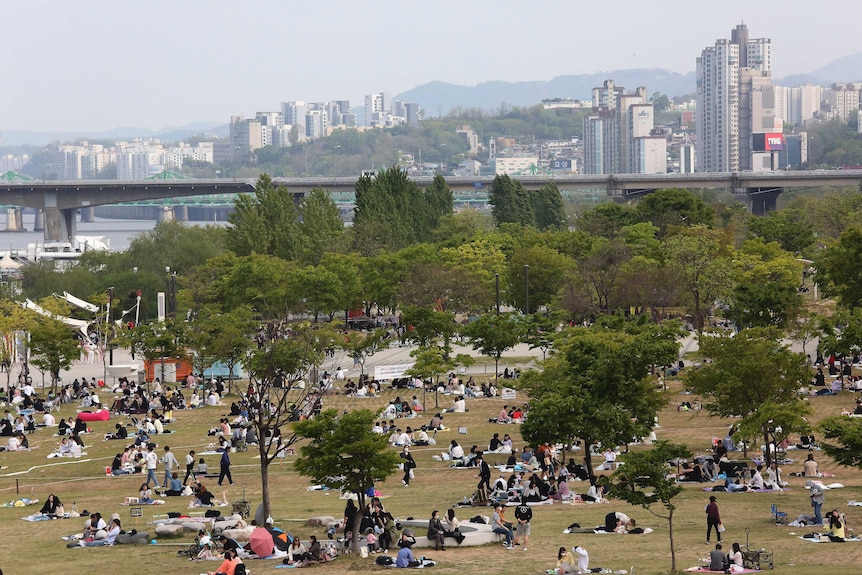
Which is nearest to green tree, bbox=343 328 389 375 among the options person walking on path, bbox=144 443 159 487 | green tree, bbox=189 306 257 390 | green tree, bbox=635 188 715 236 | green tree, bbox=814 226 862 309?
green tree, bbox=189 306 257 390

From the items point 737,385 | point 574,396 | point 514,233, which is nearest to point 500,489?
point 574,396

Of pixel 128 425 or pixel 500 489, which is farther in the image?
pixel 128 425

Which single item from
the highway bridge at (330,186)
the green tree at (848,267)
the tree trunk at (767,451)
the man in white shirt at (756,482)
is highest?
the highway bridge at (330,186)

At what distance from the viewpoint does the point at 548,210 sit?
92562 mm

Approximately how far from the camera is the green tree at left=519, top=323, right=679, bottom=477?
2550cm

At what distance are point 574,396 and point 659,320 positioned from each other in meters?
28.2

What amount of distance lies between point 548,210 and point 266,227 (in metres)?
28.7

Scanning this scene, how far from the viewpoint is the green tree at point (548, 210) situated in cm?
9200

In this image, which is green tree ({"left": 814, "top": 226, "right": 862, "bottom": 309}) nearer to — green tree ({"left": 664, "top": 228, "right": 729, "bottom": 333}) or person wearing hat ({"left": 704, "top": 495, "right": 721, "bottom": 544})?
green tree ({"left": 664, "top": 228, "right": 729, "bottom": 333})

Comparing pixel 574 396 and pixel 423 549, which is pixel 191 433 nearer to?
pixel 574 396

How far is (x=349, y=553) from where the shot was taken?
19.5 m

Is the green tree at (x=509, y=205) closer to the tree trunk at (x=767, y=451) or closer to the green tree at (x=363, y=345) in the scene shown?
the green tree at (x=363, y=345)

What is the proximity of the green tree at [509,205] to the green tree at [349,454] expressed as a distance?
67371mm

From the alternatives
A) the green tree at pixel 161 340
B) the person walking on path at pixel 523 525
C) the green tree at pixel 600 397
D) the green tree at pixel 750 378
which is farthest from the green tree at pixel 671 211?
the person walking on path at pixel 523 525
